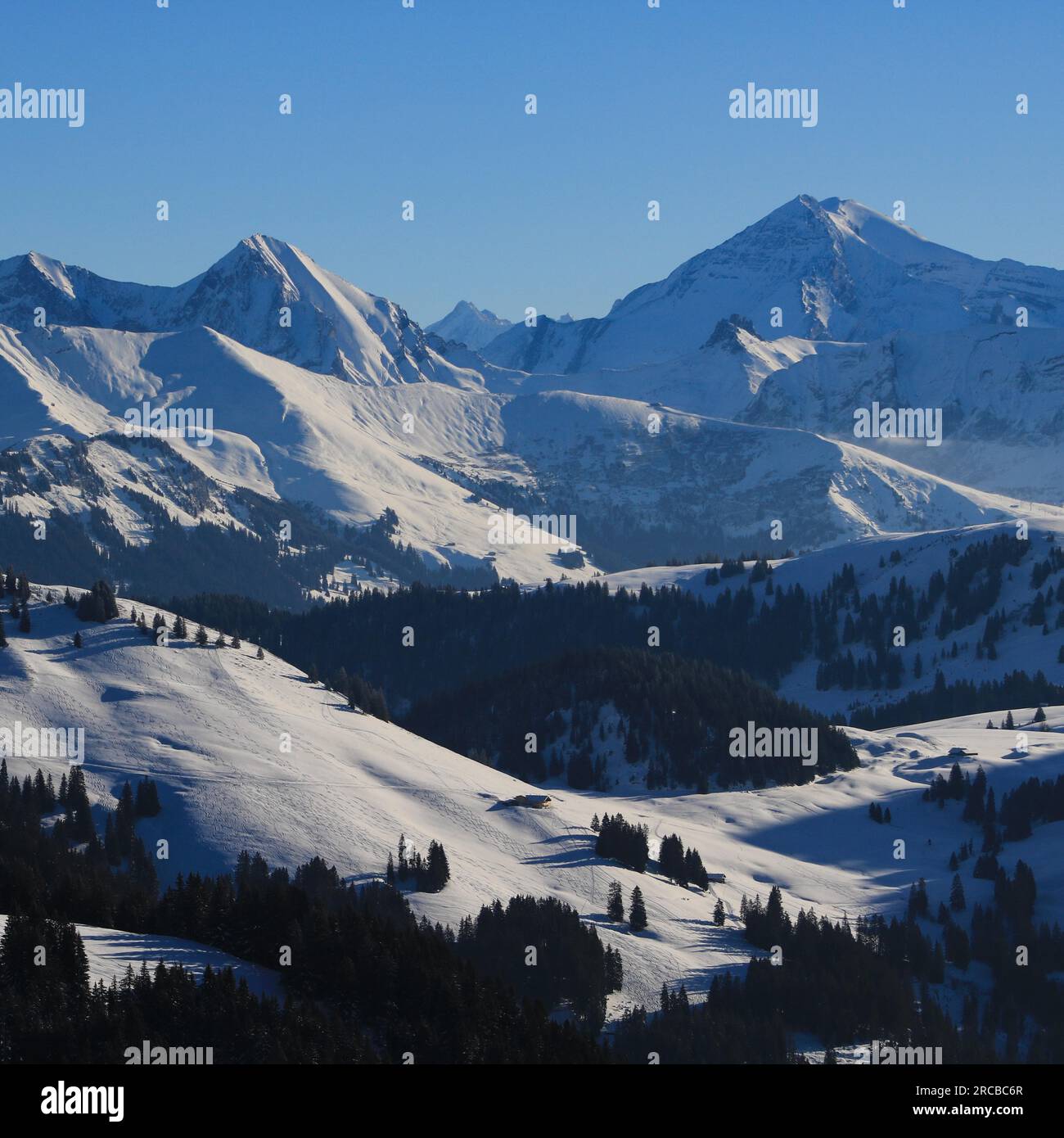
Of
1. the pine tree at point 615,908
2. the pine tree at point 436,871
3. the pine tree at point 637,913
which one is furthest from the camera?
the pine tree at point 615,908

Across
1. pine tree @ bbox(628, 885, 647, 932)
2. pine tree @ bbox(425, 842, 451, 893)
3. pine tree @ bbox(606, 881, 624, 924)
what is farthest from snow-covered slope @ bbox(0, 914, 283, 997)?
pine tree @ bbox(606, 881, 624, 924)

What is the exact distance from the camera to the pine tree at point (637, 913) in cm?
19375

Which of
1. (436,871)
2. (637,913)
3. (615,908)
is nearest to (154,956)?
(436,871)

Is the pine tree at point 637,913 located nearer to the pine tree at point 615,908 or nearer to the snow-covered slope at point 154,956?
the pine tree at point 615,908

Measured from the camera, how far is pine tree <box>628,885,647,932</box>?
636 feet

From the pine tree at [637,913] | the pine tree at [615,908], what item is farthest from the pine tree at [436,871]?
the pine tree at [637,913]

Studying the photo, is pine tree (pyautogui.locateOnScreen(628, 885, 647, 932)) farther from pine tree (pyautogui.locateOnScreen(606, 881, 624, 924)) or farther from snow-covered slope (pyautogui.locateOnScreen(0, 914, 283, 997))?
snow-covered slope (pyautogui.locateOnScreen(0, 914, 283, 997))

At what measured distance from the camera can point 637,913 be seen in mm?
195250

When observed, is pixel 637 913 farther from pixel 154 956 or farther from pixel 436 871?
pixel 154 956

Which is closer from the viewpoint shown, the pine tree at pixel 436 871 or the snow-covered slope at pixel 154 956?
the snow-covered slope at pixel 154 956

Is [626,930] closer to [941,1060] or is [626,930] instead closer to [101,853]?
[941,1060]
